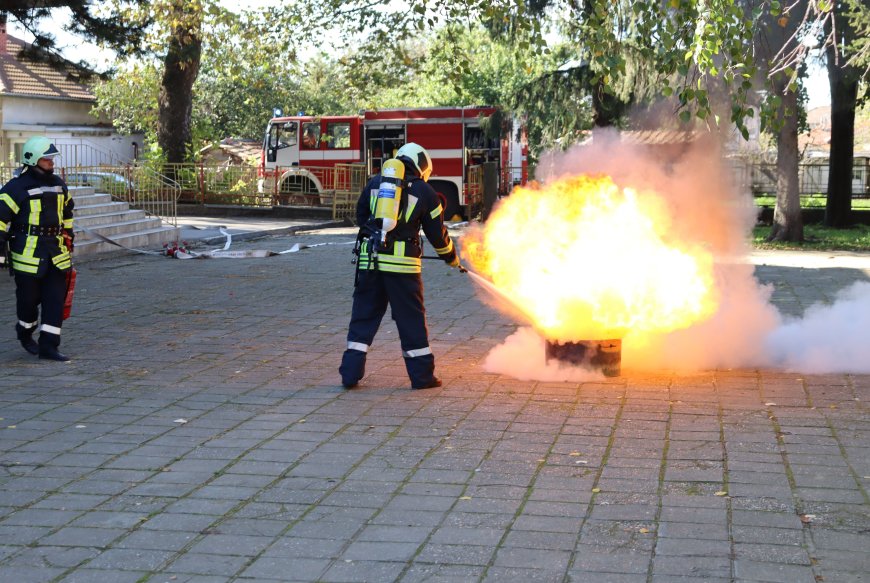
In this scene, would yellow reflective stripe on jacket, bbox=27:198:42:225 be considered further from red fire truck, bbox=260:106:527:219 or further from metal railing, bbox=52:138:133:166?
red fire truck, bbox=260:106:527:219

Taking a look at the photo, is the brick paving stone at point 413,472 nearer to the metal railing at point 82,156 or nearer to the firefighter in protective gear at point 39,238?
the firefighter in protective gear at point 39,238

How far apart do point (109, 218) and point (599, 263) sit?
1425cm

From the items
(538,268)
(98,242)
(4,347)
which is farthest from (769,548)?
(98,242)

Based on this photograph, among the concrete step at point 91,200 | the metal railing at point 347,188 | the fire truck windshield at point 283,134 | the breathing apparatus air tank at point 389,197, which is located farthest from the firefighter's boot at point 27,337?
the fire truck windshield at point 283,134

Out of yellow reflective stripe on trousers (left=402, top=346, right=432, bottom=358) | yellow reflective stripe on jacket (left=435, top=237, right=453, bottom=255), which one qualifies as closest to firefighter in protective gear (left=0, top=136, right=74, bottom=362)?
yellow reflective stripe on trousers (left=402, top=346, right=432, bottom=358)

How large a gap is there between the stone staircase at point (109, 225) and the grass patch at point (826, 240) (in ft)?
39.4

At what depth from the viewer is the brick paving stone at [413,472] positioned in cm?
430

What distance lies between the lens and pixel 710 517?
4.77 metres

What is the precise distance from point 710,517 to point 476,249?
4.11 m

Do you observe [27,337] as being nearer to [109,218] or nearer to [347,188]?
[109,218]

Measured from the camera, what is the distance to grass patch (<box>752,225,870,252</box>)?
2138 centimetres

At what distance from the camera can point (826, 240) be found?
74.4 feet

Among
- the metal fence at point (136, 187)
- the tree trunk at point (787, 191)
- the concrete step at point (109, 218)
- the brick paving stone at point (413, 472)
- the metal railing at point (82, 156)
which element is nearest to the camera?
the brick paving stone at point (413, 472)

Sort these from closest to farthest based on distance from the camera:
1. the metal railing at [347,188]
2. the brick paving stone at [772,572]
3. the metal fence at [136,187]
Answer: the brick paving stone at [772,572], the metal fence at [136,187], the metal railing at [347,188]
